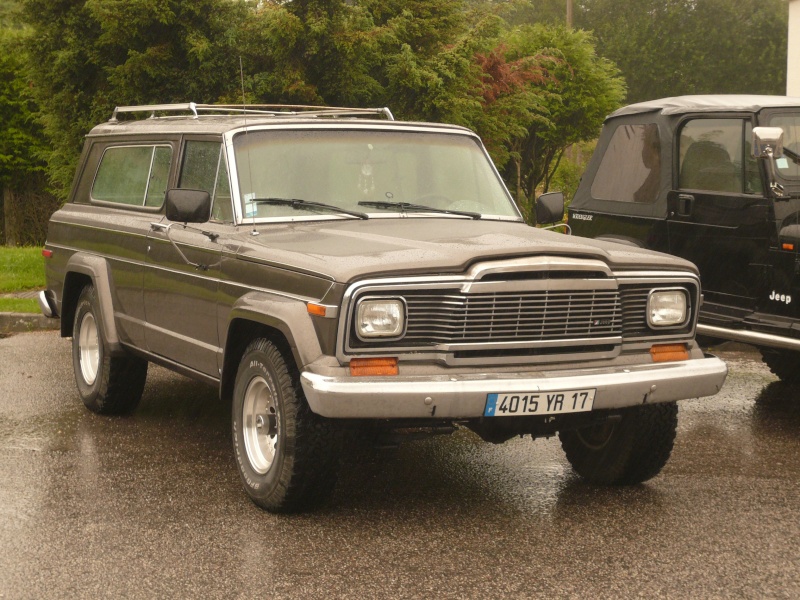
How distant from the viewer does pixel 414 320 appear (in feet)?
16.9

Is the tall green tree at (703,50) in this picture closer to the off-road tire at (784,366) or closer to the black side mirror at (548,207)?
the off-road tire at (784,366)

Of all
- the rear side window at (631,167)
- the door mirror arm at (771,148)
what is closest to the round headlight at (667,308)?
the door mirror arm at (771,148)

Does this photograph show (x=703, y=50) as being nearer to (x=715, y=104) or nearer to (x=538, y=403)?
(x=715, y=104)

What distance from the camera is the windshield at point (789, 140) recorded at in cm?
819

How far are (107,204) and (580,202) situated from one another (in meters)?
4.09

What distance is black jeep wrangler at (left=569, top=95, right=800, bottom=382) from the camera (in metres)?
8.00

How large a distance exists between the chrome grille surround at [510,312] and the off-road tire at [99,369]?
3102 mm

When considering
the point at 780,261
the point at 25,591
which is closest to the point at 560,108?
the point at 780,261

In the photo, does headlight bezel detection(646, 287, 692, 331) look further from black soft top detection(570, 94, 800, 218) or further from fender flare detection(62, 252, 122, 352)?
fender flare detection(62, 252, 122, 352)

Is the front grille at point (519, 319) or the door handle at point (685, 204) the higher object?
the door handle at point (685, 204)

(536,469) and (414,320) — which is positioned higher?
(414,320)

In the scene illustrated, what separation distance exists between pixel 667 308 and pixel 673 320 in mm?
70

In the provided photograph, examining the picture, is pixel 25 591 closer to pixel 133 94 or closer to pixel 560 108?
pixel 133 94

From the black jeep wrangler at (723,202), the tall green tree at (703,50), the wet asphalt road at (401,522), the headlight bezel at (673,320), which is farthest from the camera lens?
the tall green tree at (703,50)
